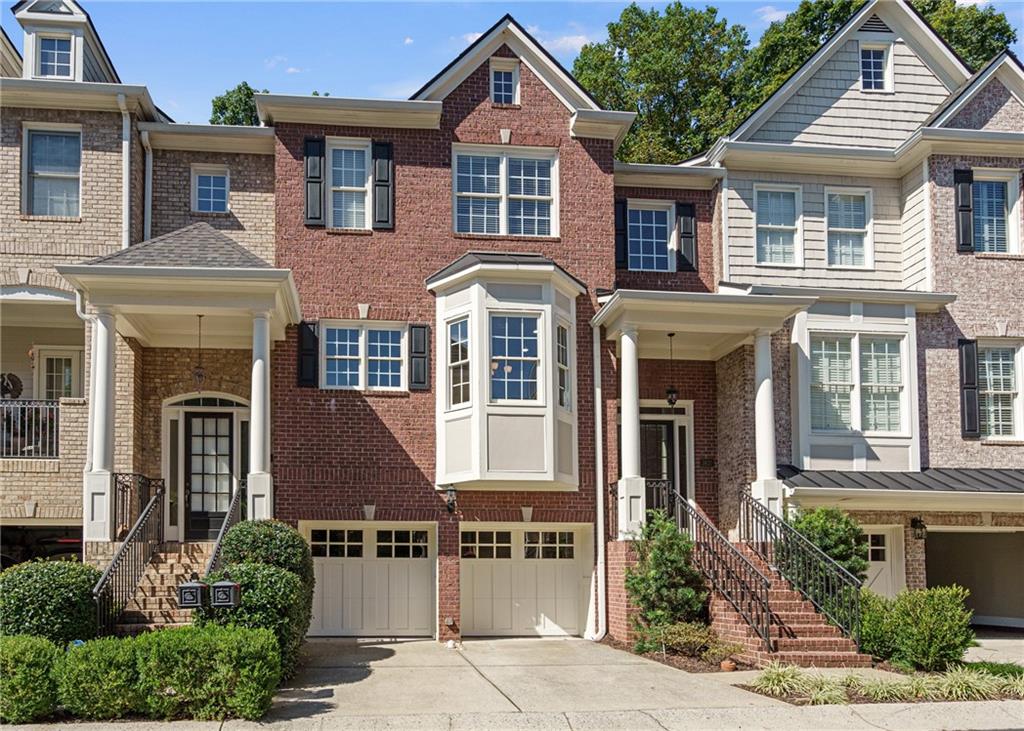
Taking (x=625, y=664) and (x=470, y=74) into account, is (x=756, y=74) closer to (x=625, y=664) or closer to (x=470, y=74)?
(x=470, y=74)

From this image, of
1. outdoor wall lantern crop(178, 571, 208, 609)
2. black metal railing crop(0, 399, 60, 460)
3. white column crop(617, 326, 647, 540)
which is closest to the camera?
outdoor wall lantern crop(178, 571, 208, 609)

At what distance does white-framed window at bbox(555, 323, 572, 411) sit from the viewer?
18.6 m

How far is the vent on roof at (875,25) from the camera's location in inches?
870

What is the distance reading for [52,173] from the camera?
18734mm

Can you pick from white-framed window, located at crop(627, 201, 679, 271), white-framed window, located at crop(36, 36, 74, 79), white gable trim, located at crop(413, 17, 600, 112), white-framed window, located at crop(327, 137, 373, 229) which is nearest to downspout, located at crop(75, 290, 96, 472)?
white-framed window, located at crop(36, 36, 74, 79)

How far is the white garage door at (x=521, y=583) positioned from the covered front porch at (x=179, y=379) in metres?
4.17

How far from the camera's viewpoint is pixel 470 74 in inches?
778

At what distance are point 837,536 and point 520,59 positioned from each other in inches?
381

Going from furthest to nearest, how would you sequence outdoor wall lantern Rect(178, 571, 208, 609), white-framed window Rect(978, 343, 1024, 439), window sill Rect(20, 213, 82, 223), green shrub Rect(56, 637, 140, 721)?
white-framed window Rect(978, 343, 1024, 439)
window sill Rect(20, 213, 82, 223)
outdoor wall lantern Rect(178, 571, 208, 609)
green shrub Rect(56, 637, 140, 721)

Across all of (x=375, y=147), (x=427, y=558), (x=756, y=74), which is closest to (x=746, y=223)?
(x=375, y=147)

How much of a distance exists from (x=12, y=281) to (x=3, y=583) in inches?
281

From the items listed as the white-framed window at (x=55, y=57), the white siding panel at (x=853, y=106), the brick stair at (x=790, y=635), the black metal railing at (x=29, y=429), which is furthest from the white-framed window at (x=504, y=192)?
the black metal railing at (x=29, y=429)

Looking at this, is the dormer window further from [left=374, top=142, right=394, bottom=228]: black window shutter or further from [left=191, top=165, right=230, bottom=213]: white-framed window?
[left=374, top=142, right=394, bottom=228]: black window shutter

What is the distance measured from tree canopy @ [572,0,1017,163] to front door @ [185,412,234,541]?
18393 mm
